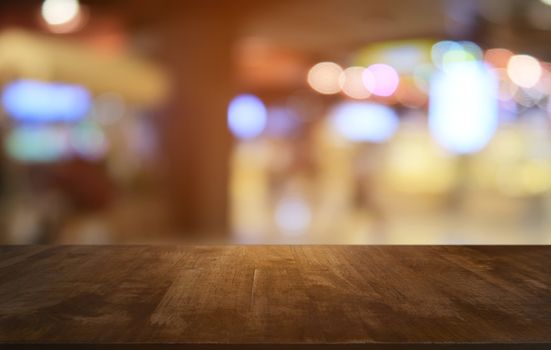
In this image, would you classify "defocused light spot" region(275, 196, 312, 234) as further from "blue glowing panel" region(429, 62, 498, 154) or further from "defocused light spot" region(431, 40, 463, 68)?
"defocused light spot" region(431, 40, 463, 68)

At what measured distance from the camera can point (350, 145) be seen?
868 cm

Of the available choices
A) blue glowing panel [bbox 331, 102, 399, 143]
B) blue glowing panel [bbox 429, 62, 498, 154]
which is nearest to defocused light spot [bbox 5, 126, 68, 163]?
blue glowing panel [bbox 331, 102, 399, 143]

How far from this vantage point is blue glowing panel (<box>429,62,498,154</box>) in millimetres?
9375

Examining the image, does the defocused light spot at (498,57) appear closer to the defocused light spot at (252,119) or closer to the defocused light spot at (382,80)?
the defocused light spot at (382,80)

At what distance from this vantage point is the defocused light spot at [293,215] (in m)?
6.75

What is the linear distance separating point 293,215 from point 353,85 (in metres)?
4.40

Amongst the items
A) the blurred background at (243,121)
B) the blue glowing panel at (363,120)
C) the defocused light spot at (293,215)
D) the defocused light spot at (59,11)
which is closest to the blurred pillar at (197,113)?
the blurred background at (243,121)

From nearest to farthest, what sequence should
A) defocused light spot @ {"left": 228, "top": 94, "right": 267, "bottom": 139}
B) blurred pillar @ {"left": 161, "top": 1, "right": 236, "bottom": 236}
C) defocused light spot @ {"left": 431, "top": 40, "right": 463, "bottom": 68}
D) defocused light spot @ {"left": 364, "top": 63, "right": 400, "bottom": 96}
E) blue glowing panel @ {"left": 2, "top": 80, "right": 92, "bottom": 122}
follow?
blurred pillar @ {"left": 161, "top": 1, "right": 236, "bottom": 236}
blue glowing panel @ {"left": 2, "top": 80, "right": 92, "bottom": 122}
defocused light spot @ {"left": 431, "top": 40, "right": 463, "bottom": 68}
defocused light spot @ {"left": 364, "top": 63, "right": 400, "bottom": 96}
defocused light spot @ {"left": 228, "top": 94, "right": 267, "bottom": 139}

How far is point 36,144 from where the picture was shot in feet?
21.4

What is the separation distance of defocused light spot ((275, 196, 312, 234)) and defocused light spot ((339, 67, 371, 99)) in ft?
9.53

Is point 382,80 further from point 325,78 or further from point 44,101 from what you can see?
point 44,101

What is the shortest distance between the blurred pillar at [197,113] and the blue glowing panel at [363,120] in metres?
3.32

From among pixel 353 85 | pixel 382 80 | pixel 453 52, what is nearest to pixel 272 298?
pixel 453 52

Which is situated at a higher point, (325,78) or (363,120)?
(325,78)
